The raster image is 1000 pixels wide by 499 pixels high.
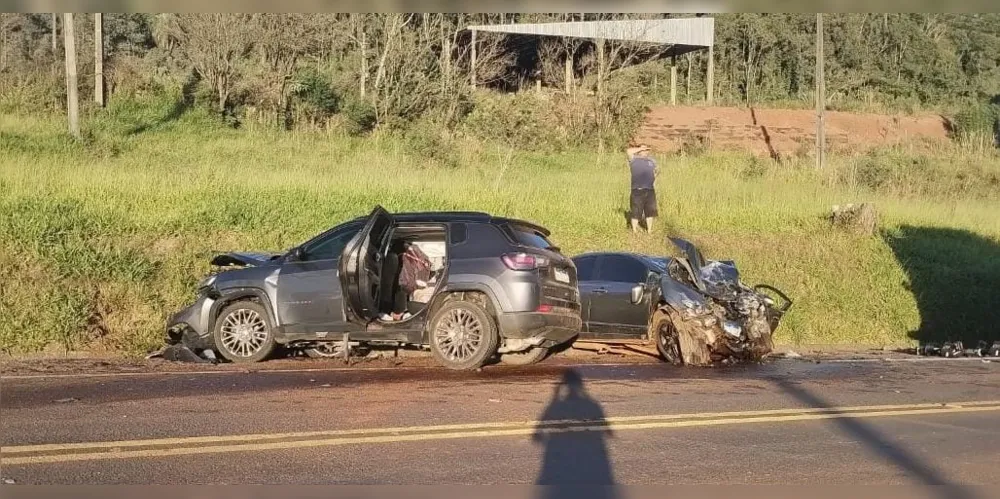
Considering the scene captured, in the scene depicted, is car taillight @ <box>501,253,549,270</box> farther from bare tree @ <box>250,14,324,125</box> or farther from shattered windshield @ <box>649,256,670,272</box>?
bare tree @ <box>250,14,324,125</box>

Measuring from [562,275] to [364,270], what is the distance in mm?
2353

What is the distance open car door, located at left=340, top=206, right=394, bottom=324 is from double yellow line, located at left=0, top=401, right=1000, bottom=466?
3594 mm

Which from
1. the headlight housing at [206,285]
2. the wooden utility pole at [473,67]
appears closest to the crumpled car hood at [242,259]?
the headlight housing at [206,285]

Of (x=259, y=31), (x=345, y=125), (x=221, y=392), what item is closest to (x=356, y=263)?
(x=221, y=392)

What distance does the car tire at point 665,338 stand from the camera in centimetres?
1356

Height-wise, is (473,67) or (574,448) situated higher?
(473,67)

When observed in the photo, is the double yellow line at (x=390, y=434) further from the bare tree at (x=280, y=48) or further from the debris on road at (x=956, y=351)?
the bare tree at (x=280, y=48)

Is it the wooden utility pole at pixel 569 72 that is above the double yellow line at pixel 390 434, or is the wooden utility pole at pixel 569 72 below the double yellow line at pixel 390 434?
above

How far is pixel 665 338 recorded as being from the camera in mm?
13750

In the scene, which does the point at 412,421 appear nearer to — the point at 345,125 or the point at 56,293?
the point at 56,293

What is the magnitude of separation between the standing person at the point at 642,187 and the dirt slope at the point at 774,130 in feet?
56.0

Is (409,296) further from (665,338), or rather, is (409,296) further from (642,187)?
(642,187)

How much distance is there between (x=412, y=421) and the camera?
8.53 meters

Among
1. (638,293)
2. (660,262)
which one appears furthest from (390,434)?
(660,262)
